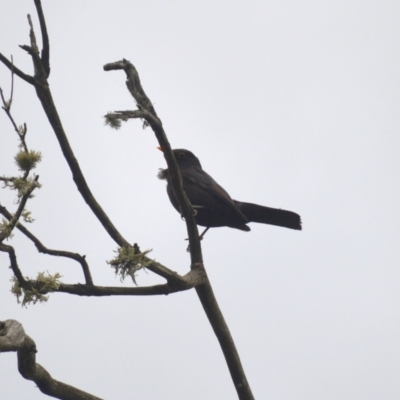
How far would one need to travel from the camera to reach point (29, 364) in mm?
3383

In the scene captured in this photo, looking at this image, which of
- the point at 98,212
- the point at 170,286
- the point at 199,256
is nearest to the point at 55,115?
the point at 98,212

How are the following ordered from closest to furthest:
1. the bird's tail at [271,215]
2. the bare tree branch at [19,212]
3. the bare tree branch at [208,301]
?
the bare tree branch at [19,212]
the bare tree branch at [208,301]
the bird's tail at [271,215]

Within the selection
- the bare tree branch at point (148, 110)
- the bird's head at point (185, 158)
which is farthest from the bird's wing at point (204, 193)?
the bare tree branch at point (148, 110)

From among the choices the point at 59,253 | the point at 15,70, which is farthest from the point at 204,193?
the point at 15,70

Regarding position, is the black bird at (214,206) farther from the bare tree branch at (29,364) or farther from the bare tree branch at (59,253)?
the bare tree branch at (29,364)

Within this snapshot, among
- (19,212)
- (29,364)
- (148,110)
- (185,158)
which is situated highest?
(185,158)

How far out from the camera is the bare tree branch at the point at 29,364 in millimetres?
3195

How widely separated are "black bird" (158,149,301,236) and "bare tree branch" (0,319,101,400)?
3.95 m

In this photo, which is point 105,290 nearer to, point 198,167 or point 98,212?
point 98,212

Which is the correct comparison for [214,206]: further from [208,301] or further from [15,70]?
[15,70]

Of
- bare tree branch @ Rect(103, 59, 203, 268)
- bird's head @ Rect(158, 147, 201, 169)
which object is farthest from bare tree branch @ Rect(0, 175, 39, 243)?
bird's head @ Rect(158, 147, 201, 169)

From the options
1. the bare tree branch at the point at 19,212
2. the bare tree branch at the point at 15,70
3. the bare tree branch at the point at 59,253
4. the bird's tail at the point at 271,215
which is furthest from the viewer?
the bird's tail at the point at 271,215

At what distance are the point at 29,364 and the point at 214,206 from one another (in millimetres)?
4569

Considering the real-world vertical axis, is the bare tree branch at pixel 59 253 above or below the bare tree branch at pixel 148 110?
below
